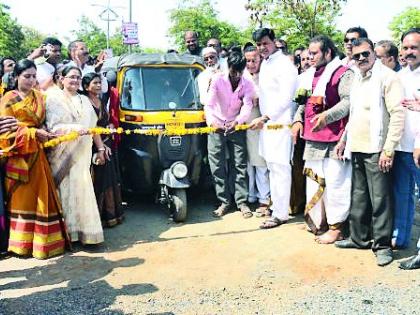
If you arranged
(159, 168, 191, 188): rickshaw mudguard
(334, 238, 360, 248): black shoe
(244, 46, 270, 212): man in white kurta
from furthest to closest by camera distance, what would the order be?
(244, 46, 270, 212): man in white kurta
(159, 168, 191, 188): rickshaw mudguard
(334, 238, 360, 248): black shoe

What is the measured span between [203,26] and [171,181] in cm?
2347

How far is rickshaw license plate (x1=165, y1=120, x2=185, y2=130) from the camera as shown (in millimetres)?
6242

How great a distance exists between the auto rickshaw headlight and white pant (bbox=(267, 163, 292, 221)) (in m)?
1.05

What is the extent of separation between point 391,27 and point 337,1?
8.38 meters

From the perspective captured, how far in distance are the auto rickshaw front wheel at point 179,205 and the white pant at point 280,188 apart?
1084mm

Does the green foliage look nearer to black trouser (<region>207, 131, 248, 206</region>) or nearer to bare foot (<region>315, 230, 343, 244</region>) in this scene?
black trouser (<region>207, 131, 248, 206</region>)

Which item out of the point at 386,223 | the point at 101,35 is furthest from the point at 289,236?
the point at 101,35

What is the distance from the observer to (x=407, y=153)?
4.65 metres

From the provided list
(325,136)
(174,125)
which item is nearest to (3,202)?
(174,125)

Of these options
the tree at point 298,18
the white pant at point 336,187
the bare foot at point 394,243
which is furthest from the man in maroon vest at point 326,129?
the tree at point 298,18

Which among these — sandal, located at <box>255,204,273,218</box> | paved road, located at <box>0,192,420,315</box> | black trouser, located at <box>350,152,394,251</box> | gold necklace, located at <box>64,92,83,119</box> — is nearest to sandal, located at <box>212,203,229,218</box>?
sandal, located at <box>255,204,273,218</box>

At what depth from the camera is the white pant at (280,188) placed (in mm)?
5922

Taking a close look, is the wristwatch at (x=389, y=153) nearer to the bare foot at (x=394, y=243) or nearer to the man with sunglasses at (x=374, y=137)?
the man with sunglasses at (x=374, y=137)

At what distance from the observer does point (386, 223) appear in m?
4.72
